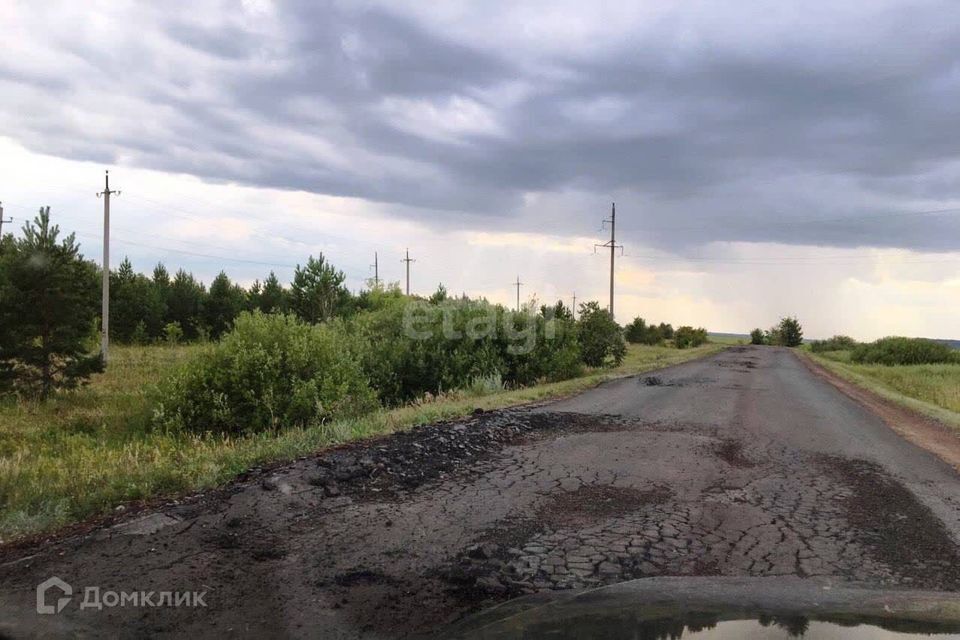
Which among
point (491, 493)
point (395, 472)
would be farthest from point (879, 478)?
point (395, 472)

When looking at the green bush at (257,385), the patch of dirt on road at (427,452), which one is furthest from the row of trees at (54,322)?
the patch of dirt on road at (427,452)

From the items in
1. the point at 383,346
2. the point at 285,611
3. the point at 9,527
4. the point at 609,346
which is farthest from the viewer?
the point at 609,346

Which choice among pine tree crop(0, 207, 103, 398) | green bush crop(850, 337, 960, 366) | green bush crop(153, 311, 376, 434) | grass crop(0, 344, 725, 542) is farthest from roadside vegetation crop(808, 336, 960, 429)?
pine tree crop(0, 207, 103, 398)

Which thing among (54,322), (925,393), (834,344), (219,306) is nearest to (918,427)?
(925,393)

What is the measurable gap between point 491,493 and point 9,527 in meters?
4.17

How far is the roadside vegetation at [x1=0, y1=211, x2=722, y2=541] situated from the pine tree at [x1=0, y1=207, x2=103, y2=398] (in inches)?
2.0

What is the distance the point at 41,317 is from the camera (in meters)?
24.3

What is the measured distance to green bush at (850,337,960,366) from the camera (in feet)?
197

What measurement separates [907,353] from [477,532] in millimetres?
67938

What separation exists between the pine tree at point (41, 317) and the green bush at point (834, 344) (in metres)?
83.6

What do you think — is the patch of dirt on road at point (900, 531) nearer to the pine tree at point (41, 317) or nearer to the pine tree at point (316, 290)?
the pine tree at point (41, 317)

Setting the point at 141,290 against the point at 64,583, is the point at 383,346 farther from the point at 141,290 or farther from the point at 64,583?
the point at 141,290

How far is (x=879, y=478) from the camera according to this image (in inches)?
320

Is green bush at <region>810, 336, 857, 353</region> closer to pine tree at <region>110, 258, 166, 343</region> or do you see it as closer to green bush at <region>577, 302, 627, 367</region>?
green bush at <region>577, 302, 627, 367</region>
